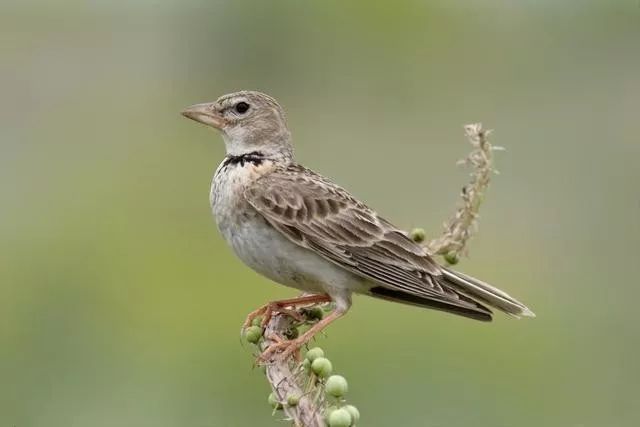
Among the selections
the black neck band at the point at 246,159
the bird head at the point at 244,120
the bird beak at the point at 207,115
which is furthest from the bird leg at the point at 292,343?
the bird beak at the point at 207,115

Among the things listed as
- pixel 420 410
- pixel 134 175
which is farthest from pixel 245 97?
pixel 134 175

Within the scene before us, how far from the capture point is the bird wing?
6223mm

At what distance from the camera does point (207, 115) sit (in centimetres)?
683

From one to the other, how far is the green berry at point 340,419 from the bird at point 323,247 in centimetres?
193

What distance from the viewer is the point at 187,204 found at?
15.1 meters

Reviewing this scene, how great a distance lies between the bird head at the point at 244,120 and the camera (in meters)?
6.88

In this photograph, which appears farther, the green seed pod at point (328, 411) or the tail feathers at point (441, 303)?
the tail feathers at point (441, 303)

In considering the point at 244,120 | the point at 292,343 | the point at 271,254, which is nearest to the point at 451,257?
the point at 292,343

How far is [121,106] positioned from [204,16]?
706cm

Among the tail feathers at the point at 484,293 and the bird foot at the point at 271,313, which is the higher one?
the tail feathers at the point at 484,293

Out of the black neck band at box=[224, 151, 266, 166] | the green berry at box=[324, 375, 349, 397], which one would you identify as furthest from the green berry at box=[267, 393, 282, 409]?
the black neck band at box=[224, 151, 266, 166]

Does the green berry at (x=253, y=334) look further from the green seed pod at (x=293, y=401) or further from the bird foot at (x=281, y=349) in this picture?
the green seed pod at (x=293, y=401)

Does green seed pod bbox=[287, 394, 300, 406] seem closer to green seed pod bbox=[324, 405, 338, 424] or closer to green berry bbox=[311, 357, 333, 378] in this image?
green seed pod bbox=[324, 405, 338, 424]

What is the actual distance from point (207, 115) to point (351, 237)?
38.9 inches
